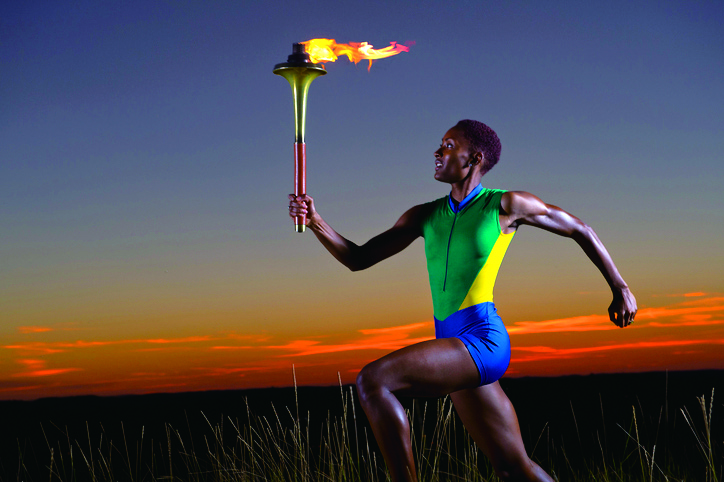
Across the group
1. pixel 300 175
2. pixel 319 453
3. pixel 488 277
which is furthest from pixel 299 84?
pixel 319 453

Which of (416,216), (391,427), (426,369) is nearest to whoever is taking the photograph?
(391,427)

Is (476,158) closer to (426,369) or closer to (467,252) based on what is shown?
(467,252)

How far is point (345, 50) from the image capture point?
4668mm

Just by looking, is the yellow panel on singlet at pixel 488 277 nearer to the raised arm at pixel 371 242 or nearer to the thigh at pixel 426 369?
the thigh at pixel 426 369

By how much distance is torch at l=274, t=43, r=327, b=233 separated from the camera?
13.7ft

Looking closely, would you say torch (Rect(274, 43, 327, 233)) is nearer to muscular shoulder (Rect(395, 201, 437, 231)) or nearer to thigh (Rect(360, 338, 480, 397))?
muscular shoulder (Rect(395, 201, 437, 231))

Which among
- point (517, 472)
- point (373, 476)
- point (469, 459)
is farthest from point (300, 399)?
point (517, 472)

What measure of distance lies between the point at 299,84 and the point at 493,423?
211 cm

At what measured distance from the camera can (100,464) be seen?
19.5 feet

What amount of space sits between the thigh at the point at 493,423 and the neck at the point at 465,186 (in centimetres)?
106

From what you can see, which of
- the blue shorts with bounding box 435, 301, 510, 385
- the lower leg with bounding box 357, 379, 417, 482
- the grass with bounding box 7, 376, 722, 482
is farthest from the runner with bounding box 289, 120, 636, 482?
the grass with bounding box 7, 376, 722, 482

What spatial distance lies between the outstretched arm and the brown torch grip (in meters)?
1.09

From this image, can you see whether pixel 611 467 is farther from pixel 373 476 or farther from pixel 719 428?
pixel 373 476

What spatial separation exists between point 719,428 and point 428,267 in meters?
2.64
